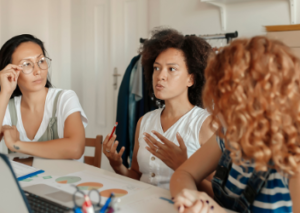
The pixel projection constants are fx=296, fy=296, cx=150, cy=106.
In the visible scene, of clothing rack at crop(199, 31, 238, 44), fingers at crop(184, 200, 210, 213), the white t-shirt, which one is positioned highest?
clothing rack at crop(199, 31, 238, 44)

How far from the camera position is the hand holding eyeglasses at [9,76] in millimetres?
1662

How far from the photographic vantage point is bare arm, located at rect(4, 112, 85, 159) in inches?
58.9

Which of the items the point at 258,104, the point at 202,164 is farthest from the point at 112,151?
the point at 258,104

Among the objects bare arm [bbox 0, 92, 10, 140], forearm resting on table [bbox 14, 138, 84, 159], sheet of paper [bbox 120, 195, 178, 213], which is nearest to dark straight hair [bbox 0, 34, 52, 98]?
bare arm [bbox 0, 92, 10, 140]

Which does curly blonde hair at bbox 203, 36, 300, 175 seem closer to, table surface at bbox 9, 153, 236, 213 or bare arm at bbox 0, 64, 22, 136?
table surface at bbox 9, 153, 236, 213

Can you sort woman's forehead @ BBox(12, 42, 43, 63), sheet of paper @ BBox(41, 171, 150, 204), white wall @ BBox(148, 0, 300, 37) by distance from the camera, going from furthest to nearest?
white wall @ BBox(148, 0, 300, 37), woman's forehead @ BBox(12, 42, 43, 63), sheet of paper @ BBox(41, 171, 150, 204)

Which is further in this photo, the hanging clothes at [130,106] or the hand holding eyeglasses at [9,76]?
the hanging clothes at [130,106]

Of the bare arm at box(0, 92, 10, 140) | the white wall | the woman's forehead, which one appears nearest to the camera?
the bare arm at box(0, 92, 10, 140)

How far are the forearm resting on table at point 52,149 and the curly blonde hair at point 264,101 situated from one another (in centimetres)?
102

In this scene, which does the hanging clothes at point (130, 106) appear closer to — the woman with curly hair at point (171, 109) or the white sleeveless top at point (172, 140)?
the woman with curly hair at point (171, 109)

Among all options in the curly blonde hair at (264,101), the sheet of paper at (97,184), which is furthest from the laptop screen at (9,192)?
the curly blonde hair at (264,101)

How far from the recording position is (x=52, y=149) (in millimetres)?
1515

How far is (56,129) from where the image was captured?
1.77m

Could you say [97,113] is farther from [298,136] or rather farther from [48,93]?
[298,136]
